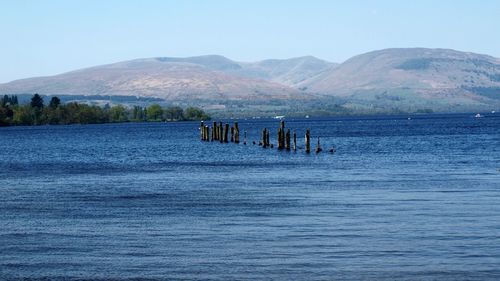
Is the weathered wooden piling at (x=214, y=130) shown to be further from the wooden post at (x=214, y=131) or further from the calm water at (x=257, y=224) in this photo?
the calm water at (x=257, y=224)

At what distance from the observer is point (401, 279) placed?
27.5 m

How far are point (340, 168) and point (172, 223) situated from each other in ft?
113

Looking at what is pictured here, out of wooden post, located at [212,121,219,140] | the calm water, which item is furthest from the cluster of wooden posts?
the calm water

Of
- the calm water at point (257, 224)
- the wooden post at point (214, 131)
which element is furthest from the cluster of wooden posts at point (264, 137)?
the calm water at point (257, 224)

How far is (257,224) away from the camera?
38875 millimetres

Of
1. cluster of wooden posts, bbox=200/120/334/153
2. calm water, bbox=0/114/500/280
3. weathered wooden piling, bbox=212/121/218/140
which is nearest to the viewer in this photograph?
calm water, bbox=0/114/500/280

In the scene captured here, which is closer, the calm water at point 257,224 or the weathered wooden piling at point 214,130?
the calm water at point 257,224

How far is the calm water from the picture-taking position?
29578 millimetres

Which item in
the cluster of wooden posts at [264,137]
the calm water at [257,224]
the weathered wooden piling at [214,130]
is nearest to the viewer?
the calm water at [257,224]

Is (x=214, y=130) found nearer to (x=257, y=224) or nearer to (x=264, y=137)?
(x=264, y=137)

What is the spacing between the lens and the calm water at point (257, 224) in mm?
29578

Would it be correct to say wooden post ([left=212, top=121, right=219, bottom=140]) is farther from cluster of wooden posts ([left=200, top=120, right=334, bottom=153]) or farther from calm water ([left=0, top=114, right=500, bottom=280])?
calm water ([left=0, top=114, right=500, bottom=280])

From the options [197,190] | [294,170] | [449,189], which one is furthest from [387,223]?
[294,170]

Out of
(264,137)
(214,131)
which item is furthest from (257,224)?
(214,131)
